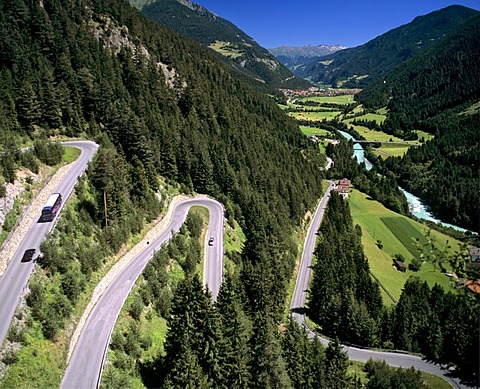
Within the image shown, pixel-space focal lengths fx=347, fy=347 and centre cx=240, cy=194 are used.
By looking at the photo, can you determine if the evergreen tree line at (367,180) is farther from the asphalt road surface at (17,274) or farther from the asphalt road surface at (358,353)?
the asphalt road surface at (17,274)

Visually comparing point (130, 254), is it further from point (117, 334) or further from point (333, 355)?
point (333, 355)

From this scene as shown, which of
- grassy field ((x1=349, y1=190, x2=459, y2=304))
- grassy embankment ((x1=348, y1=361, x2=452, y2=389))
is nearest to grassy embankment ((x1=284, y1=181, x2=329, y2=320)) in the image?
grassy embankment ((x1=348, y1=361, x2=452, y2=389))

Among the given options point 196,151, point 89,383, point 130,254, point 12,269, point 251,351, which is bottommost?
point 251,351

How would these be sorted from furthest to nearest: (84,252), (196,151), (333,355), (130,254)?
(196,151) < (130,254) < (333,355) < (84,252)

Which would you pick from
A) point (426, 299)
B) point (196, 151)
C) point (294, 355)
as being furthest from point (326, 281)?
point (196, 151)

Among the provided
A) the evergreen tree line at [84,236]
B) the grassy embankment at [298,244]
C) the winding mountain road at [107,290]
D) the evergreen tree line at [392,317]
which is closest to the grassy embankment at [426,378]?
the winding mountain road at [107,290]

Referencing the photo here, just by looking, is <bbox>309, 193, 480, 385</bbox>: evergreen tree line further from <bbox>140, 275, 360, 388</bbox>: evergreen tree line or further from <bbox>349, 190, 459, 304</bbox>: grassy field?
<bbox>140, 275, 360, 388</bbox>: evergreen tree line
